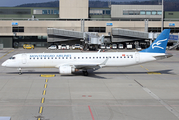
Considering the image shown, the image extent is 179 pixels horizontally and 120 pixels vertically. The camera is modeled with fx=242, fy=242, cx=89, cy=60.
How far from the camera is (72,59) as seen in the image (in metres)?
34.5

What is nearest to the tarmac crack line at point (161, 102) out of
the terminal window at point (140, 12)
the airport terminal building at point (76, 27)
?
the airport terminal building at point (76, 27)

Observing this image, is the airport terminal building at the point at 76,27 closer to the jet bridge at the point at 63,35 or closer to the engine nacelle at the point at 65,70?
the jet bridge at the point at 63,35

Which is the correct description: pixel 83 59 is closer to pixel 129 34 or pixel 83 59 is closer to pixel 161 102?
pixel 161 102

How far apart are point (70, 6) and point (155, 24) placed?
31740mm

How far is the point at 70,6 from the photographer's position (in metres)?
90.2

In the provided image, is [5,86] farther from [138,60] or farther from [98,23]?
[98,23]

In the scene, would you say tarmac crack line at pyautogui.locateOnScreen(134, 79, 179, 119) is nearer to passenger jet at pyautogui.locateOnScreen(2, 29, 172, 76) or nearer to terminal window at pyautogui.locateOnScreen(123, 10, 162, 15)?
passenger jet at pyautogui.locateOnScreen(2, 29, 172, 76)

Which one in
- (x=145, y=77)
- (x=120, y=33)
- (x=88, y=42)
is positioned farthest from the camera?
(x=120, y=33)

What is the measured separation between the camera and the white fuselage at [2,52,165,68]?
113ft

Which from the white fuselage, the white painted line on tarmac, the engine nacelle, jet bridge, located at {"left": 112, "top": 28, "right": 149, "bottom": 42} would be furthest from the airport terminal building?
the white painted line on tarmac

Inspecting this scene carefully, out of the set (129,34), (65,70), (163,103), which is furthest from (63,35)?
(163,103)

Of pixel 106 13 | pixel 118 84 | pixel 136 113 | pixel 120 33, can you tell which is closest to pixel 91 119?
pixel 136 113

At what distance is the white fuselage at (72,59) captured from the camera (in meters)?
34.3

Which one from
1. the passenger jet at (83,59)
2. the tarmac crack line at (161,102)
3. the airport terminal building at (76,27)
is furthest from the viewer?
the airport terminal building at (76,27)
